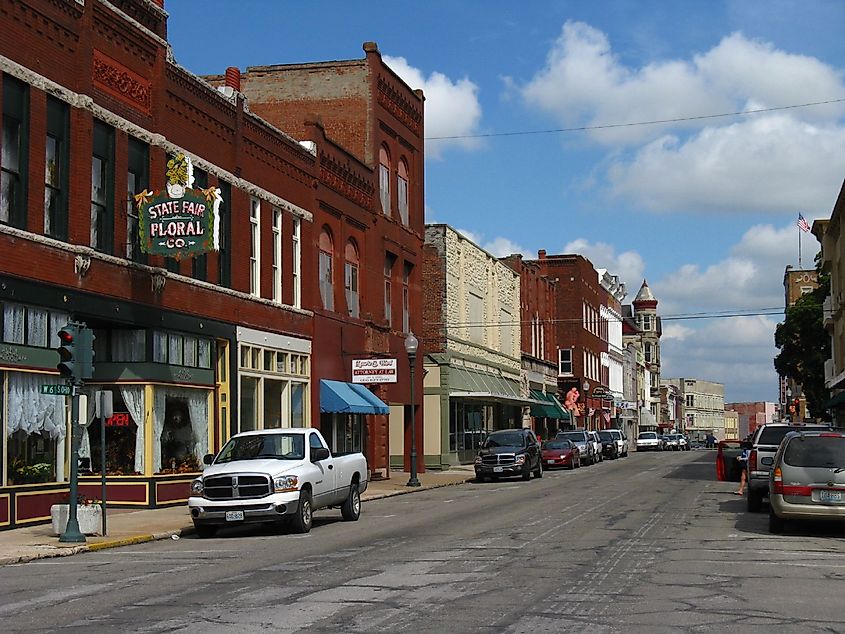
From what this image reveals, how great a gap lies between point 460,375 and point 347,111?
14.9 m

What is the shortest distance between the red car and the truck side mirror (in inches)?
1186

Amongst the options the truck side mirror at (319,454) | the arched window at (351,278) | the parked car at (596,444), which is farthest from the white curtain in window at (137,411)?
the parked car at (596,444)

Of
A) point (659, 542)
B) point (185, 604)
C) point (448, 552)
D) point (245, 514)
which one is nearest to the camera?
point (185, 604)

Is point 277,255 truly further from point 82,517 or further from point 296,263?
point 82,517

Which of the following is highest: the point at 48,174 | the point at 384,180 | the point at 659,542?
the point at 384,180

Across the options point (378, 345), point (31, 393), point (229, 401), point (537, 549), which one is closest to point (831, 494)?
point (537, 549)

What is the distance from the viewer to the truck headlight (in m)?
19.3

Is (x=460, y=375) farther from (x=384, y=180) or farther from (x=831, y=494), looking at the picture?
(x=831, y=494)

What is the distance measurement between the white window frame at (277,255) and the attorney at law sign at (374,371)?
4357 millimetres

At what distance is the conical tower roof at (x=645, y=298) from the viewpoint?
14125cm

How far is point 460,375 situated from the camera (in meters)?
51.2

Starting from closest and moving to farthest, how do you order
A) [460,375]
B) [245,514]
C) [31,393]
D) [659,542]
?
[659,542] → [245,514] → [31,393] → [460,375]

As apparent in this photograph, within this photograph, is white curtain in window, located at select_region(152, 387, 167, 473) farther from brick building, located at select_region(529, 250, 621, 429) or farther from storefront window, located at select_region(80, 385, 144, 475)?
brick building, located at select_region(529, 250, 621, 429)

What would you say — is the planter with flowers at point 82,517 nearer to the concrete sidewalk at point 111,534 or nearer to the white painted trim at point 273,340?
the concrete sidewalk at point 111,534
